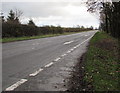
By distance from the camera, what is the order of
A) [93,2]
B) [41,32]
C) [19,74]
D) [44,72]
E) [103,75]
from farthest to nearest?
[41,32]
[93,2]
[44,72]
[19,74]
[103,75]

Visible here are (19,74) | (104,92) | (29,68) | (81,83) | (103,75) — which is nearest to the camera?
(104,92)

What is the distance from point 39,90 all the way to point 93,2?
2331 centimetres

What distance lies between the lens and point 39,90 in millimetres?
5973

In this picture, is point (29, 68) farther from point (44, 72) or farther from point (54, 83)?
point (54, 83)

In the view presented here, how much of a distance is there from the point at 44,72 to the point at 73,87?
7.55 feet

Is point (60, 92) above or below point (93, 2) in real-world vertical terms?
below

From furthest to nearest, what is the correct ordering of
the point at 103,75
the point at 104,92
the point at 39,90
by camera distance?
the point at 103,75 → the point at 39,90 → the point at 104,92

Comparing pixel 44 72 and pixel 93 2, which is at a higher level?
pixel 93 2

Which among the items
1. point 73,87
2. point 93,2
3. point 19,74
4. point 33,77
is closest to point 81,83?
point 73,87

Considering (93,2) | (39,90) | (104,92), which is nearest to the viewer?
(104,92)

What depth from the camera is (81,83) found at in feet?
21.8

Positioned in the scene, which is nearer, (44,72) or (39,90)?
(39,90)

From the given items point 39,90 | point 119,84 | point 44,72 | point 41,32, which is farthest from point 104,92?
point 41,32

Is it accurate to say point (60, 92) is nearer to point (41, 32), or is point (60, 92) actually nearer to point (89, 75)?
point (89, 75)
